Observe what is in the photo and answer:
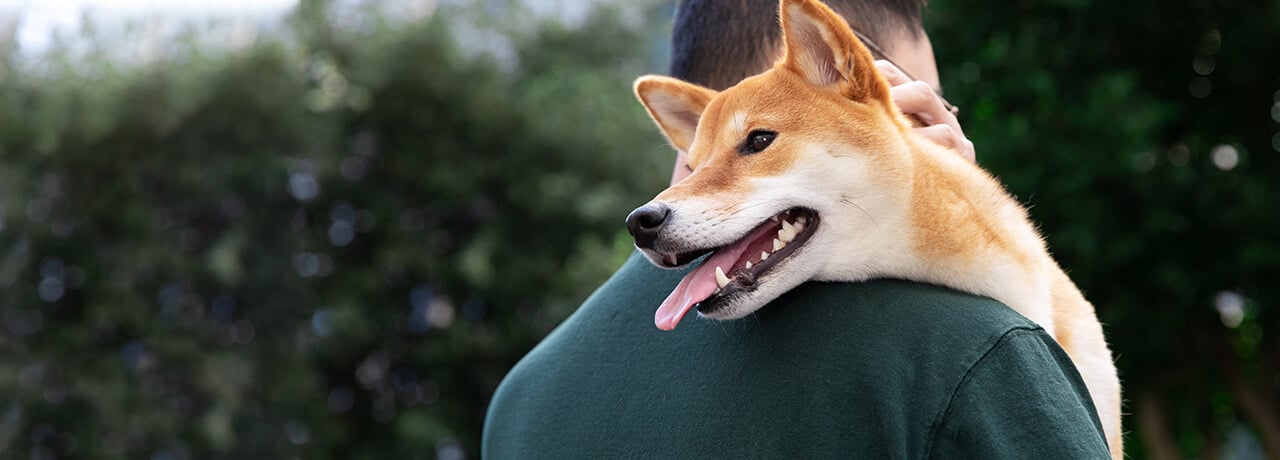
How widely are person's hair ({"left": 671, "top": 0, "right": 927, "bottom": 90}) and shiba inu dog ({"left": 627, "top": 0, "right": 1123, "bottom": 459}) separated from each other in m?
0.31

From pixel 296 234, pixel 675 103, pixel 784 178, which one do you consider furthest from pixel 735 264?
pixel 296 234

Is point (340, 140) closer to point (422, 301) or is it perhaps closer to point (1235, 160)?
point (422, 301)

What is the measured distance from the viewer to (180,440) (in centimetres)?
1105

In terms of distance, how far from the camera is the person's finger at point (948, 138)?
2105mm

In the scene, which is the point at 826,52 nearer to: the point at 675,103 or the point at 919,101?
the point at 919,101

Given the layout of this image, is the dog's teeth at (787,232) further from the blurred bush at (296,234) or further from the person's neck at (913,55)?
the blurred bush at (296,234)

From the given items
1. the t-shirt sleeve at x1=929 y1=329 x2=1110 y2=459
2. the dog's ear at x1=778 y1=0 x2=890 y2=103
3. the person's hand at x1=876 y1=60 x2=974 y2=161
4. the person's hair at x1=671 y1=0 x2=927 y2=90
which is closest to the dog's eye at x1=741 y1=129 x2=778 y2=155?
the dog's ear at x1=778 y1=0 x2=890 y2=103

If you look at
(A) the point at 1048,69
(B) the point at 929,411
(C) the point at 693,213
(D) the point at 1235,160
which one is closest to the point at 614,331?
(C) the point at 693,213

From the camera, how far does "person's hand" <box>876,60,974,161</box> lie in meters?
2.08

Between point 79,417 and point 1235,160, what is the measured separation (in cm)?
1065

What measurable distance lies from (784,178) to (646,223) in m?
0.29

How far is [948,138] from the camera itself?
7.00 ft

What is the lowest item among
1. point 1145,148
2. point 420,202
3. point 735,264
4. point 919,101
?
point 420,202

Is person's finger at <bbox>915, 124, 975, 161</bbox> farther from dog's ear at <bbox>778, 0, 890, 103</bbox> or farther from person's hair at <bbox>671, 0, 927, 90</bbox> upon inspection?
person's hair at <bbox>671, 0, 927, 90</bbox>
